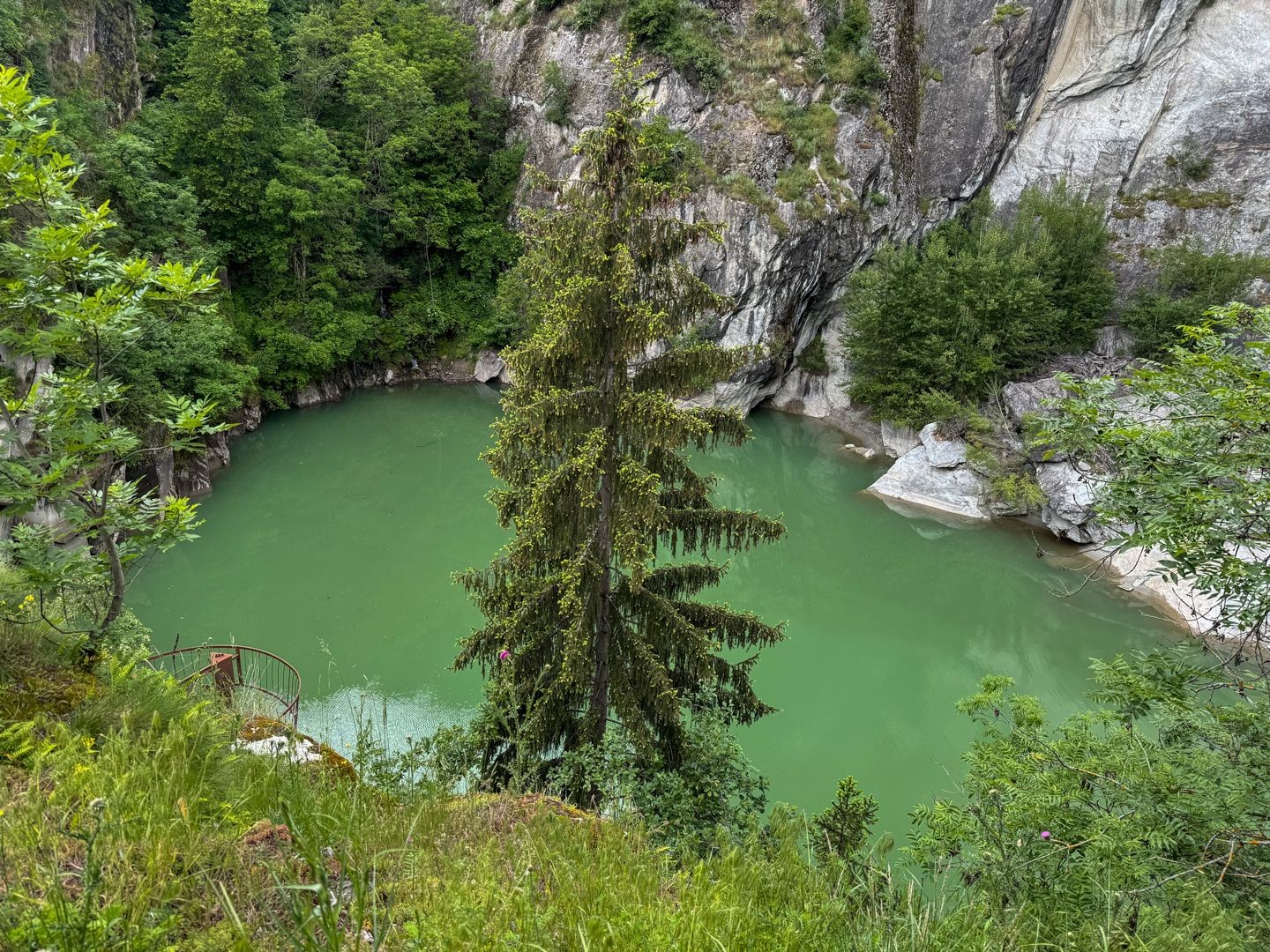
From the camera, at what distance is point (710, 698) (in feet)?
18.5

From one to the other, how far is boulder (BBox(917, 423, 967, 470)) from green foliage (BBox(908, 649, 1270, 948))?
38.2 feet

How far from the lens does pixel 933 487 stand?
14.9m

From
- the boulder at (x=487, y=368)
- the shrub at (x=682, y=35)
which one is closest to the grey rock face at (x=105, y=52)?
the boulder at (x=487, y=368)

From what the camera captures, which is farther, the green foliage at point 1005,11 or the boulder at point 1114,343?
the green foliage at point 1005,11

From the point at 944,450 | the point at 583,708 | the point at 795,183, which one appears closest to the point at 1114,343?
the point at 944,450

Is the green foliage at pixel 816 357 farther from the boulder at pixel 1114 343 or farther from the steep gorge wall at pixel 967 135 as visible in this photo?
the boulder at pixel 1114 343

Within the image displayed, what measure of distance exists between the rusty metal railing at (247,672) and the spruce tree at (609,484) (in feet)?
6.87

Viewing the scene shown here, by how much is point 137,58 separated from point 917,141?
1919 cm

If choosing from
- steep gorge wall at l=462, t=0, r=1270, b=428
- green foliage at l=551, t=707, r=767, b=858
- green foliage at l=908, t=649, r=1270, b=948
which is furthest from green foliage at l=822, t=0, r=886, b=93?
green foliage at l=908, t=649, r=1270, b=948

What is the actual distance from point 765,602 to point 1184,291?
12.1 meters

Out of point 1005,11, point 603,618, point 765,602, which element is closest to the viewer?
point 603,618

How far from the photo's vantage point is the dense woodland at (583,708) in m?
1.63

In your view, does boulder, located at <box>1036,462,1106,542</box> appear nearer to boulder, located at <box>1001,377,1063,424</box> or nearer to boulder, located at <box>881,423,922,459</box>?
boulder, located at <box>1001,377,1063,424</box>

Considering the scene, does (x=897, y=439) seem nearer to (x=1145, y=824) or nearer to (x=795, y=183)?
(x=795, y=183)
